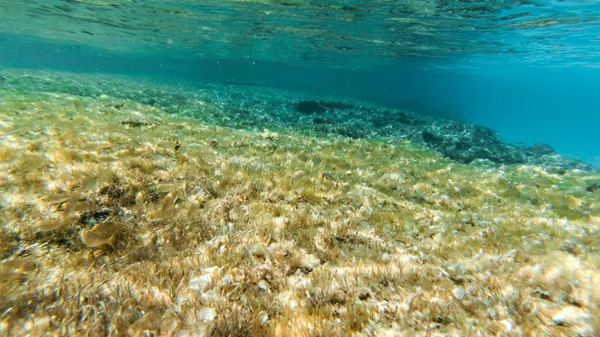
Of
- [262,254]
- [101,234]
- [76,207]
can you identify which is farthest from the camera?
[76,207]

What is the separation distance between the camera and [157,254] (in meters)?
3.14

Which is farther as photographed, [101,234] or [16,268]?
[101,234]

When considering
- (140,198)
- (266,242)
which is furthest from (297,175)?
(140,198)

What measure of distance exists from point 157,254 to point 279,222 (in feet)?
5.32

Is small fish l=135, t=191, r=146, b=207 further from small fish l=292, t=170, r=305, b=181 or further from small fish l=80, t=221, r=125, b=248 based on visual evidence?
small fish l=292, t=170, r=305, b=181

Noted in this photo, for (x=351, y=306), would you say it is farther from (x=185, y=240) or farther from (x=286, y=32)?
(x=286, y=32)

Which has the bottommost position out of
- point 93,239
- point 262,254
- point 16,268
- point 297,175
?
point 297,175

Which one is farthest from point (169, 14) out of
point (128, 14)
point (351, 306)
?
point (351, 306)

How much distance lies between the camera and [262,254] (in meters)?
3.30

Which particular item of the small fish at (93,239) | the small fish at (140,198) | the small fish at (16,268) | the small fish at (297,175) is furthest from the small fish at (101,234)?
the small fish at (297,175)

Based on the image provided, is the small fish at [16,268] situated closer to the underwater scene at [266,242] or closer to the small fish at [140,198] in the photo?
the underwater scene at [266,242]

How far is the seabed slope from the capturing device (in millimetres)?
2328

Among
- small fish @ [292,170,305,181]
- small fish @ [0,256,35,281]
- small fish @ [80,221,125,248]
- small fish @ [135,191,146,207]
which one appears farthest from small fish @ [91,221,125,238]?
small fish @ [292,170,305,181]

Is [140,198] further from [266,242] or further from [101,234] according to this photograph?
[266,242]
